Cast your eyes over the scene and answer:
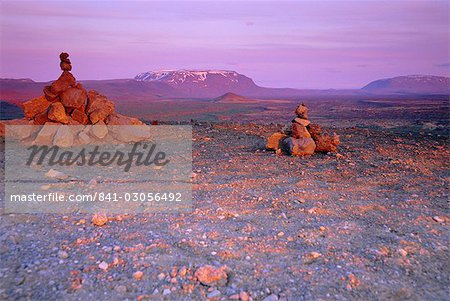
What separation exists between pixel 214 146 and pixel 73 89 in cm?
468

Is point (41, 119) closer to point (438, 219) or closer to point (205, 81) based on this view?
point (438, 219)

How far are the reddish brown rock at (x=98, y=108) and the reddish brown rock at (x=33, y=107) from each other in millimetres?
1395

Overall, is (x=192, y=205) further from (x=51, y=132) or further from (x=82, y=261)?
(x=51, y=132)

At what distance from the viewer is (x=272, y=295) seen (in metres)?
3.91

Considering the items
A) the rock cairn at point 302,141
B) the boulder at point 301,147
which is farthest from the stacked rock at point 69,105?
the boulder at point 301,147

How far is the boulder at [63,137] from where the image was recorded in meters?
10.9

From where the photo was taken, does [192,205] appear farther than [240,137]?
No

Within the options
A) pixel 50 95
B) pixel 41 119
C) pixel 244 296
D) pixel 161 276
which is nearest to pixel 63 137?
pixel 41 119

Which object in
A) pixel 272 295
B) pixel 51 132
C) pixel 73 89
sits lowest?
pixel 272 295

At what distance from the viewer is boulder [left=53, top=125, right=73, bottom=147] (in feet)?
35.7

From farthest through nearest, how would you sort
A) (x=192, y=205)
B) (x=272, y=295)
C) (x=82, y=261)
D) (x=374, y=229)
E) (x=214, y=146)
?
(x=214, y=146) → (x=192, y=205) → (x=374, y=229) → (x=82, y=261) → (x=272, y=295)

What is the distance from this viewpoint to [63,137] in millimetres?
10930

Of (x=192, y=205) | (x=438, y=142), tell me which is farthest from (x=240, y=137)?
(x=192, y=205)

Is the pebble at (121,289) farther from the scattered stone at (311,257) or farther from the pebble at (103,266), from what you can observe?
the scattered stone at (311,257)
